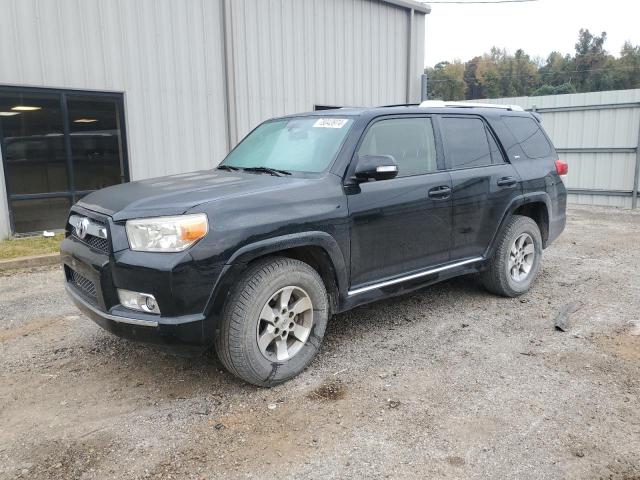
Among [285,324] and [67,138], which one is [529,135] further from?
[67,138]

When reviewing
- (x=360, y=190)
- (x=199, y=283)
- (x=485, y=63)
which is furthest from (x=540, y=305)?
(x=485, y=63)

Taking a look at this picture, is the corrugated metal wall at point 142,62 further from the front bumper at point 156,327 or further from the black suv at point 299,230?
the front bumper at point 156,327

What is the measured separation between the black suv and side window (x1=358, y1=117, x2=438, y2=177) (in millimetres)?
12

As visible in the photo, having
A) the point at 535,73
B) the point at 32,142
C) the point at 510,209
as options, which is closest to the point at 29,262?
the point at 32,142

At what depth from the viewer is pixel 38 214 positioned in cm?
852

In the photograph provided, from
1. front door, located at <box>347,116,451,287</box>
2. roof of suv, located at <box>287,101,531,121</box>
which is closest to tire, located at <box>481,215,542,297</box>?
front door, located at <box>347,116,451,287</box>

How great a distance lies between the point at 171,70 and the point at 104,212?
6754 millimetres

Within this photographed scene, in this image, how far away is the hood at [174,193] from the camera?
3248 millimetres

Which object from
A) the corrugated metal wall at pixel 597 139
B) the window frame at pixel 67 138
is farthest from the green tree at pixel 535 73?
the window frame at pixel 67 138

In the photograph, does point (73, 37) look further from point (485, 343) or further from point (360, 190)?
point (485, 343)

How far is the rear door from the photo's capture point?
4719 millimetres

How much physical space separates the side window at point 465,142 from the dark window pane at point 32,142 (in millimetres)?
6433

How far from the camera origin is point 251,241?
10.9ft

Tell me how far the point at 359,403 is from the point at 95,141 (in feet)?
23.8
